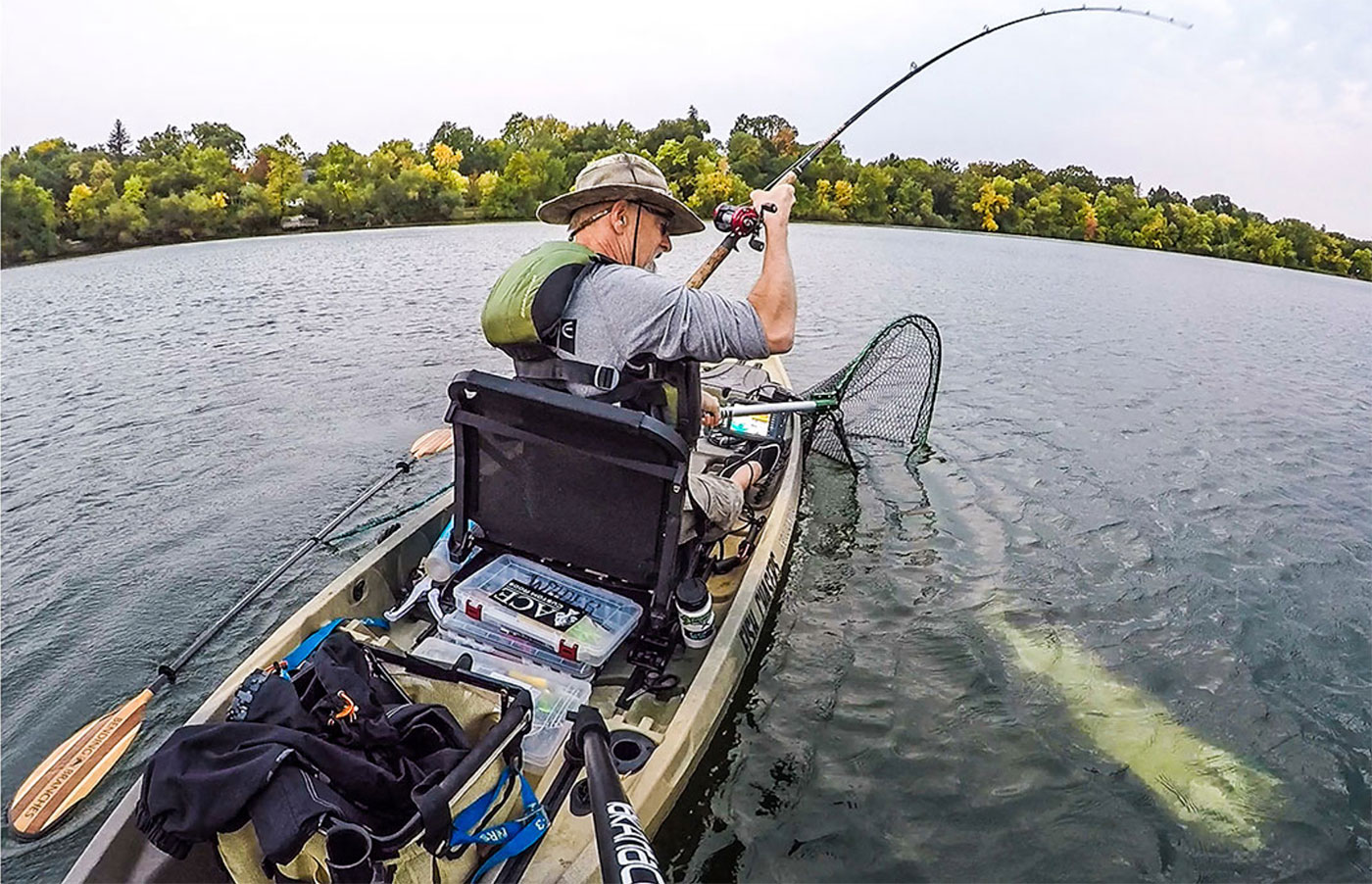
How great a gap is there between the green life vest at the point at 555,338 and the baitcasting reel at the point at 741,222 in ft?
4.69

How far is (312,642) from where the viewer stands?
3.86 m

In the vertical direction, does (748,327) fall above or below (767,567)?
above

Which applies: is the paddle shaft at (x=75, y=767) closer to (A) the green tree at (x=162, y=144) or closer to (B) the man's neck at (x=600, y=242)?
(B) the man's neck at (x=600, y=242)

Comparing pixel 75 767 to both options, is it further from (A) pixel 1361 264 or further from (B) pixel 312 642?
(A) pixel 1361 264

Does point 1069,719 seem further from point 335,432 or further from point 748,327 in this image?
point 335,432

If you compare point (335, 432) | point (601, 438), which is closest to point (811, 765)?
point (601, 438)

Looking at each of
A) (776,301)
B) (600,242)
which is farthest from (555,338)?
(776,301)

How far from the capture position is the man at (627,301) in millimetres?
3660

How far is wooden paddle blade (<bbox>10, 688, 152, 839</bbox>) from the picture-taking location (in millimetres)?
4215

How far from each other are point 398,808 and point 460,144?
94398 mm

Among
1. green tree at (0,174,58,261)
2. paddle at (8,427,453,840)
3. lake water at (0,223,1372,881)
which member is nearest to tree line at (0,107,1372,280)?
green tree at (0,174,58,261)

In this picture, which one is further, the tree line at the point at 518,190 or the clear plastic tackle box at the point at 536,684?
the tree line at the point at 518,190

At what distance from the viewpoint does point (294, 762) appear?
7.90ft

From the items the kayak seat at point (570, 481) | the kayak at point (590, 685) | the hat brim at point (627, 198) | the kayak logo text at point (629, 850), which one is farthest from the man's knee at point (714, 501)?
the kayak logo text at point (629, 850)
